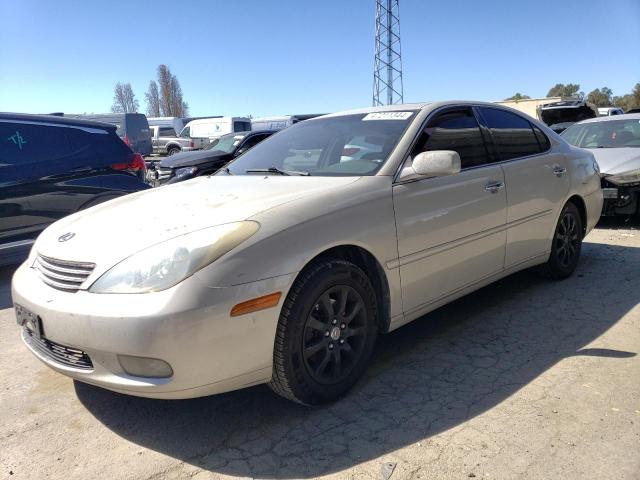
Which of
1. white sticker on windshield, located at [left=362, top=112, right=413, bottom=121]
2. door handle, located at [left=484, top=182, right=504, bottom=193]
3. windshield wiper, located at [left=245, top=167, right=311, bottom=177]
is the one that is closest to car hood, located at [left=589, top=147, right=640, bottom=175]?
door handle, located at [left=484, top=182, right=504, bottom=193]

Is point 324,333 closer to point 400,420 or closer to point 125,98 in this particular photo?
point 400,420

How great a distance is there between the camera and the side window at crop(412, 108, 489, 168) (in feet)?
11.5

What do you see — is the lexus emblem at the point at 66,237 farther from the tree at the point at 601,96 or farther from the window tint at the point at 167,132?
the tree at the point at 601,96

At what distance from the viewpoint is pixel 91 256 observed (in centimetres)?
256

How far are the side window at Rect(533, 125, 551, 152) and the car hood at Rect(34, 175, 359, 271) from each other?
224 centimetres

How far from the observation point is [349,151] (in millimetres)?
3514

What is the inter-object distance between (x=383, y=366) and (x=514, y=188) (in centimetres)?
172

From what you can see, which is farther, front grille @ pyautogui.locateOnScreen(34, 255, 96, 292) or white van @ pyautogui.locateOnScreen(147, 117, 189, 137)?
white van @ pyautogui.locateOnScreen(147, 117, 189, 137)

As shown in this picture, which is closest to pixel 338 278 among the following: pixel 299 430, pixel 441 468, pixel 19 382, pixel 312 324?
pixel 312 324

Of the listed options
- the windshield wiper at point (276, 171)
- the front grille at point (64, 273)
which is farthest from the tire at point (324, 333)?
the front grille at point (64, 273)

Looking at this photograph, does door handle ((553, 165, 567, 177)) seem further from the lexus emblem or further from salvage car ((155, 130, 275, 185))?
salvage car ((155, 130, 275, 185))

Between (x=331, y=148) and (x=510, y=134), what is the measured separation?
5.17 feet

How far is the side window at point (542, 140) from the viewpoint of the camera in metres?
4.53

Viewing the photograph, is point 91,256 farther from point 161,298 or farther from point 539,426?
point 539,426
